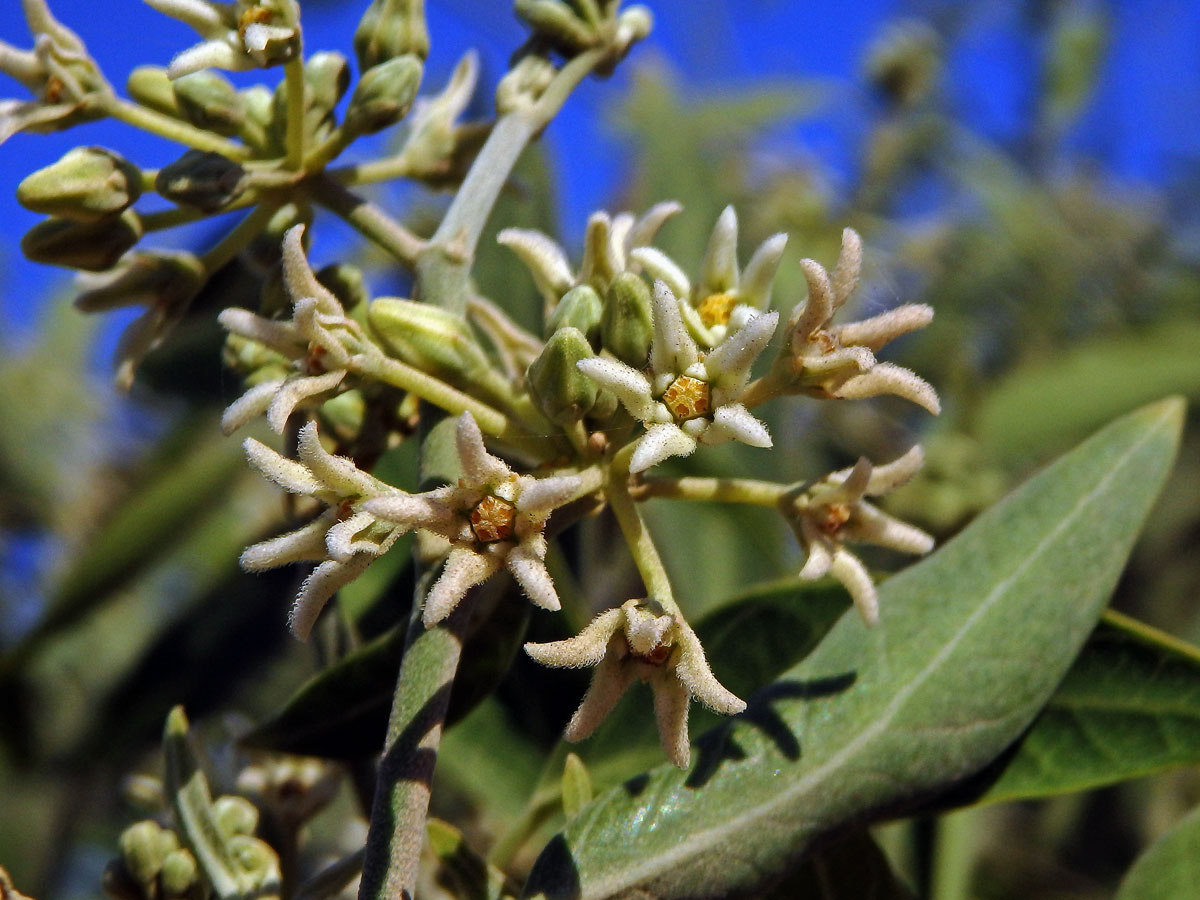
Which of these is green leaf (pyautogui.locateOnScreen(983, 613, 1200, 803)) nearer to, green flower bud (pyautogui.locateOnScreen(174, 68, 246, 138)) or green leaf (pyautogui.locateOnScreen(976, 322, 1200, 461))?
green flower bud (pyautogui.locateOnScreen(174, 68, 246, 138))

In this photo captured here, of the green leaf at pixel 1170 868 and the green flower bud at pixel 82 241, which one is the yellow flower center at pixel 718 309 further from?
the green leaf at pixel 1170 868

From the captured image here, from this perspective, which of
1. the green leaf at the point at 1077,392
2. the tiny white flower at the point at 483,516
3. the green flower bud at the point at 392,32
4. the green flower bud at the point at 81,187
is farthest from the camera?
the green leaf at the point at 1077,392

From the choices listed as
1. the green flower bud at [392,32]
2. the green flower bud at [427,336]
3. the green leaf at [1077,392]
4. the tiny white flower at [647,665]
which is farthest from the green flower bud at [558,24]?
the green leaf at [1077,392]

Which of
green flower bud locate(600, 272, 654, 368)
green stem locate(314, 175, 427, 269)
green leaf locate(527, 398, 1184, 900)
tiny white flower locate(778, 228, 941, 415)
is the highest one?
green stem locate(314, 175, 427, 269)

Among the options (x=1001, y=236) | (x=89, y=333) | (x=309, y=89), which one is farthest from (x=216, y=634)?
(x=1001, y=236)

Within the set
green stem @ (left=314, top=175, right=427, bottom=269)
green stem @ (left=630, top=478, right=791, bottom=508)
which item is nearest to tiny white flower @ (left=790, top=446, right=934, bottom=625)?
green stem @ (left=630, top=478, right=791, bottom=508)

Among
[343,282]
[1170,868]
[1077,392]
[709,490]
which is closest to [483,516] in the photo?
[709,490]
